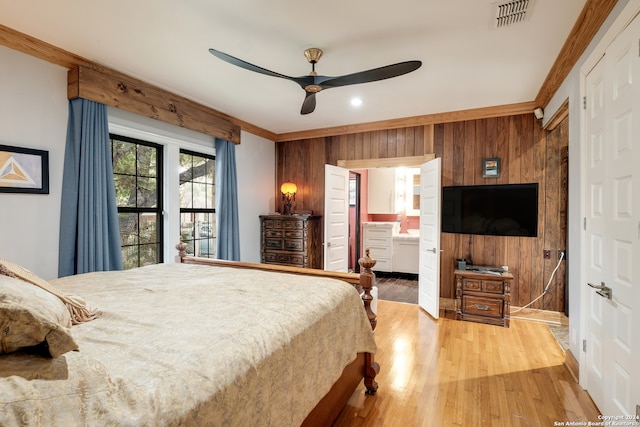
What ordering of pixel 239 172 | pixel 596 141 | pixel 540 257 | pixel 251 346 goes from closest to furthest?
1. pixel 251 346
2. pixel 596 141
3. pixel 540 257
4. pixel 239 172

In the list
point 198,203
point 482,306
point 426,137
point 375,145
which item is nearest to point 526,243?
point 482,306

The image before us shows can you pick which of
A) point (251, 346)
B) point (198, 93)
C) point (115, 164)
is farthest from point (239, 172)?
point (251, 346)

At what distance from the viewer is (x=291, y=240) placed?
15.9 ft

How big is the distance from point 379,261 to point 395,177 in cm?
190

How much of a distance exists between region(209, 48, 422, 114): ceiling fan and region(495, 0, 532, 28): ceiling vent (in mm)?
649

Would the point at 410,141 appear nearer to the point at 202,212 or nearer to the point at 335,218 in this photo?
the point at 335,218

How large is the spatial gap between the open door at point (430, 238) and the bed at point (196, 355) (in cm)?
189

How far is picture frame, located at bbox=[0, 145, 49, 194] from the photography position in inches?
92.7

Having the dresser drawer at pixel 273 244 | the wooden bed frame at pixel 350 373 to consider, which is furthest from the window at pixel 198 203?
the wooden bed frame at pixel 350 373

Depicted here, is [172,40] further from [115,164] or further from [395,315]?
[395,315]

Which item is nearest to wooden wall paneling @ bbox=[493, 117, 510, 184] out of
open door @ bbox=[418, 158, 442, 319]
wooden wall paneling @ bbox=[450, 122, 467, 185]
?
wooden wall paneling @ bbox=[450, 122, 467, 185]

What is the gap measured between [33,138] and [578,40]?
14.2 ft

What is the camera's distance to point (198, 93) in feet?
11.8

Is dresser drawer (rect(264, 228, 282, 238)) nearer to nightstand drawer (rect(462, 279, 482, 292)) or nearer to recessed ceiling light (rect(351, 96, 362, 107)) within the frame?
recessed ceiling light (rect(351, 96, 362, 107))
